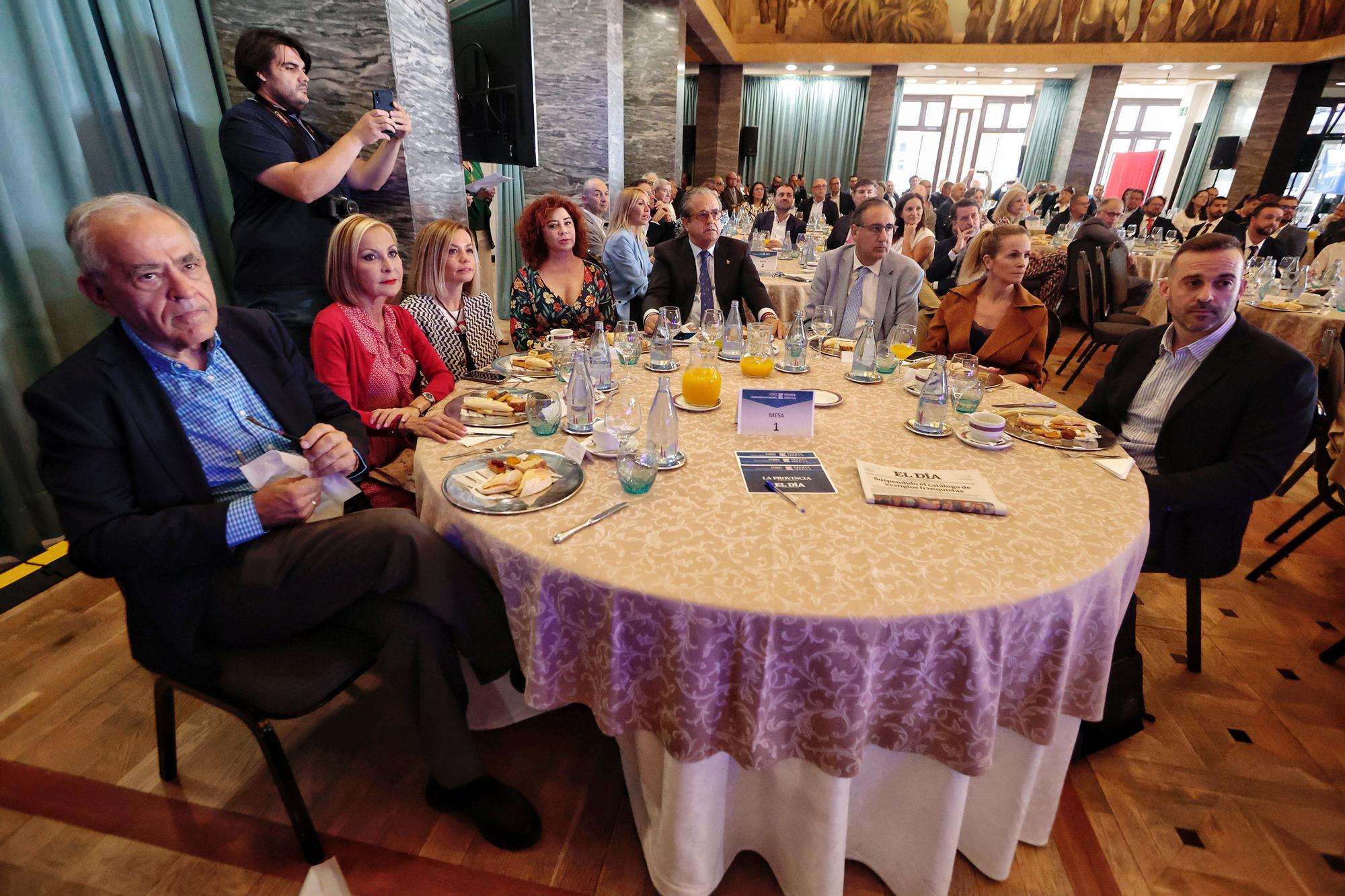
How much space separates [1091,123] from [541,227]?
46.4ft

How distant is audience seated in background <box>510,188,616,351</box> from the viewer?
301cm

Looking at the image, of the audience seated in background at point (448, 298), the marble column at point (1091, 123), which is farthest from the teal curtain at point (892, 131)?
the audience seated in background at point (448, 298)

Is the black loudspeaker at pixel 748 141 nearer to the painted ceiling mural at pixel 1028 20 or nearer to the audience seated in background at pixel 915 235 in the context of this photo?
the painted ceiling mural at pixel 1028 20

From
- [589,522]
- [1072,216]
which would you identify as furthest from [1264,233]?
[589,522]

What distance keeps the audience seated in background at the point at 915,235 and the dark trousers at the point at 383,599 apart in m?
4.96

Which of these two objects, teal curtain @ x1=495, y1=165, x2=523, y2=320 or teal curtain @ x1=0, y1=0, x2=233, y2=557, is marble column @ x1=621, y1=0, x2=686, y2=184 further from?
teal curtain @ x1=0, y1=0, x2=233, y2=557

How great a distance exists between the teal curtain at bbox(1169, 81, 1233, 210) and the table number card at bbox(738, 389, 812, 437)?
15645mm

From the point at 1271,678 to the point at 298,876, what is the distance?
301cm

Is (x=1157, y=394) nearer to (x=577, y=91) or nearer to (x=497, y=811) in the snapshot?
(x=497, y=811)

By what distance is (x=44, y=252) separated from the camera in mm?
2389

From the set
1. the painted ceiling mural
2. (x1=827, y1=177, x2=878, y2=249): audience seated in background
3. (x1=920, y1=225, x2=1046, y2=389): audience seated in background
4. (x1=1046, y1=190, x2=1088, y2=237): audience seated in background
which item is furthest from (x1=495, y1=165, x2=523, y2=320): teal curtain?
(x1=1046, y1=190, x2=1088, y2=237): audience seated in background

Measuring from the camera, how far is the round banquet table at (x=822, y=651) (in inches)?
40.9

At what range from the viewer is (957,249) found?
5363mm

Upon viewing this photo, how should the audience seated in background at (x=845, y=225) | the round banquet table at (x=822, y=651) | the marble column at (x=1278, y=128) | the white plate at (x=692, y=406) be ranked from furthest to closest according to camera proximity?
the marble column at (x=1278, y=128)
the audience seated in background at (x=845, y=225)
the white plate at (x=692, y=406)
the round banquet table at (x=822, y=651)
